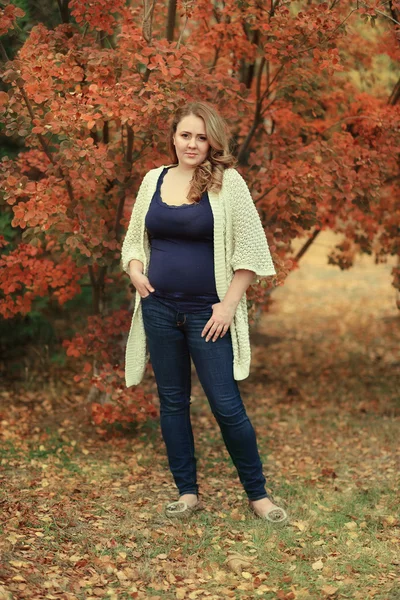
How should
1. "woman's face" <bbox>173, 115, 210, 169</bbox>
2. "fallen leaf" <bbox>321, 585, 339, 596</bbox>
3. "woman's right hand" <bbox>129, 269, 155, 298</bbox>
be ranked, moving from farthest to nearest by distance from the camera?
"woman's right hand" <bbox>129, 269, 155, 298</bbox> < "woman's face" <bbox>173, 115, 210, 169</bbox> < "fallen leaf" <bbox>321, 585, 339, 596</bbox>

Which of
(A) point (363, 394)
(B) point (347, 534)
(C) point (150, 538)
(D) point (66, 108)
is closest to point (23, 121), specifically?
(D) point (66, 108)

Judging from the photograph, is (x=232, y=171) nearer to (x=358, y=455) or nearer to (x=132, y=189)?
(x=132, y=189)

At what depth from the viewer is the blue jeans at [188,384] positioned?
3.72 m

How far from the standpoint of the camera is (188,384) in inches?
159

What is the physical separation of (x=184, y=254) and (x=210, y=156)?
1.69 feet

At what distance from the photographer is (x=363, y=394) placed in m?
6.92

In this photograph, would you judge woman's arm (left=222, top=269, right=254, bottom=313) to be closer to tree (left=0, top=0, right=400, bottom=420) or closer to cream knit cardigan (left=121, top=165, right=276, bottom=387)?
cream knit cardigan (left=121, top=165, right=276, bottom=387)

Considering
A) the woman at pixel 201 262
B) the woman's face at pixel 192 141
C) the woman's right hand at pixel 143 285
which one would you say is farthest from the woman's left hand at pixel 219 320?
the woman's face at pixel 192 141

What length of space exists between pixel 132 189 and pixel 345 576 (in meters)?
2.64

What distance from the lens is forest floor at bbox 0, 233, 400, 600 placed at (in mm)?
3438

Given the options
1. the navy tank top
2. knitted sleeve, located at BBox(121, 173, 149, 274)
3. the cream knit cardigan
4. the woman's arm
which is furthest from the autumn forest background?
the woman's arm

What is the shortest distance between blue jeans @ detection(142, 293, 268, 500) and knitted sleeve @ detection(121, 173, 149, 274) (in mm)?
245

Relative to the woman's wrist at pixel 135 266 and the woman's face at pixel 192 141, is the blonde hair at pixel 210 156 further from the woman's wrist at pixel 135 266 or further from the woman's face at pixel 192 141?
the woman's wrist at pixel 135 266

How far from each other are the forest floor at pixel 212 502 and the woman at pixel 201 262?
536 mm
